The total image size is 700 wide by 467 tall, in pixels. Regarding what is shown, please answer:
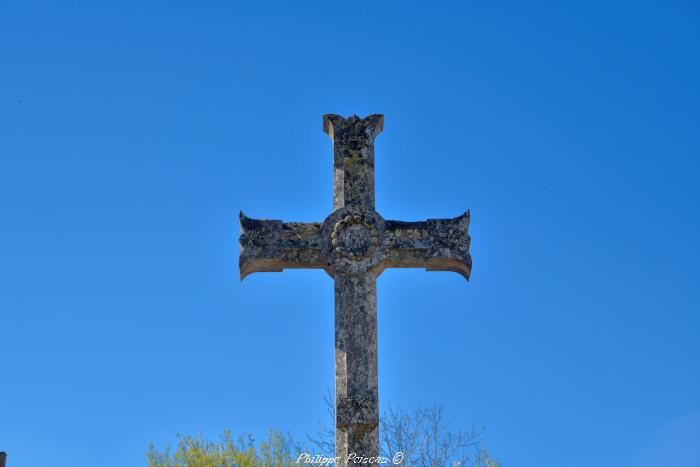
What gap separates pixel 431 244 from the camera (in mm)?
11688

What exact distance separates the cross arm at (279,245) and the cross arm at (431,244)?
0.70m

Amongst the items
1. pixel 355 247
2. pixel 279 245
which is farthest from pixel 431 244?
pixel 279 245

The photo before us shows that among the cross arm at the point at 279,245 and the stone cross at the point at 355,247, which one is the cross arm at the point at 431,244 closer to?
the stone cross at the point at 355,247

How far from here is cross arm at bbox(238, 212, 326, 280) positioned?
11539mm

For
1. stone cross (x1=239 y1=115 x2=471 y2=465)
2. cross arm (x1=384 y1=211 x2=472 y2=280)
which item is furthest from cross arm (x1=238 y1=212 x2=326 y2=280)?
cross arm (x1=384 y1=211 x2=472 y2=280)

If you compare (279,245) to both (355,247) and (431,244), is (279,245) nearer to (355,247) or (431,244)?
(355,247)

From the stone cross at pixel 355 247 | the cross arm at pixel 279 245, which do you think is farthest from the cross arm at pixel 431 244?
the cross arm at pixel 279 245

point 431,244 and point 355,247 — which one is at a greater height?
point 431,244

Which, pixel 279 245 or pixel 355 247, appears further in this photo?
pixel 279 245

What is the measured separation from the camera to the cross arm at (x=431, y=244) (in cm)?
1160

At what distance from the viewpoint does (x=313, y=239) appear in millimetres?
11570

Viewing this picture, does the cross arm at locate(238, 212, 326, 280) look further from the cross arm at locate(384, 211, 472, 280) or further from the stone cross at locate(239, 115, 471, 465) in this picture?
the cross arm at locate(384, 211, 472, 280)

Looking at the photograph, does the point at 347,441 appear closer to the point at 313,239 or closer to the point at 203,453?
the point at 313,239

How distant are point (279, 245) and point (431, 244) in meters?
1.44
